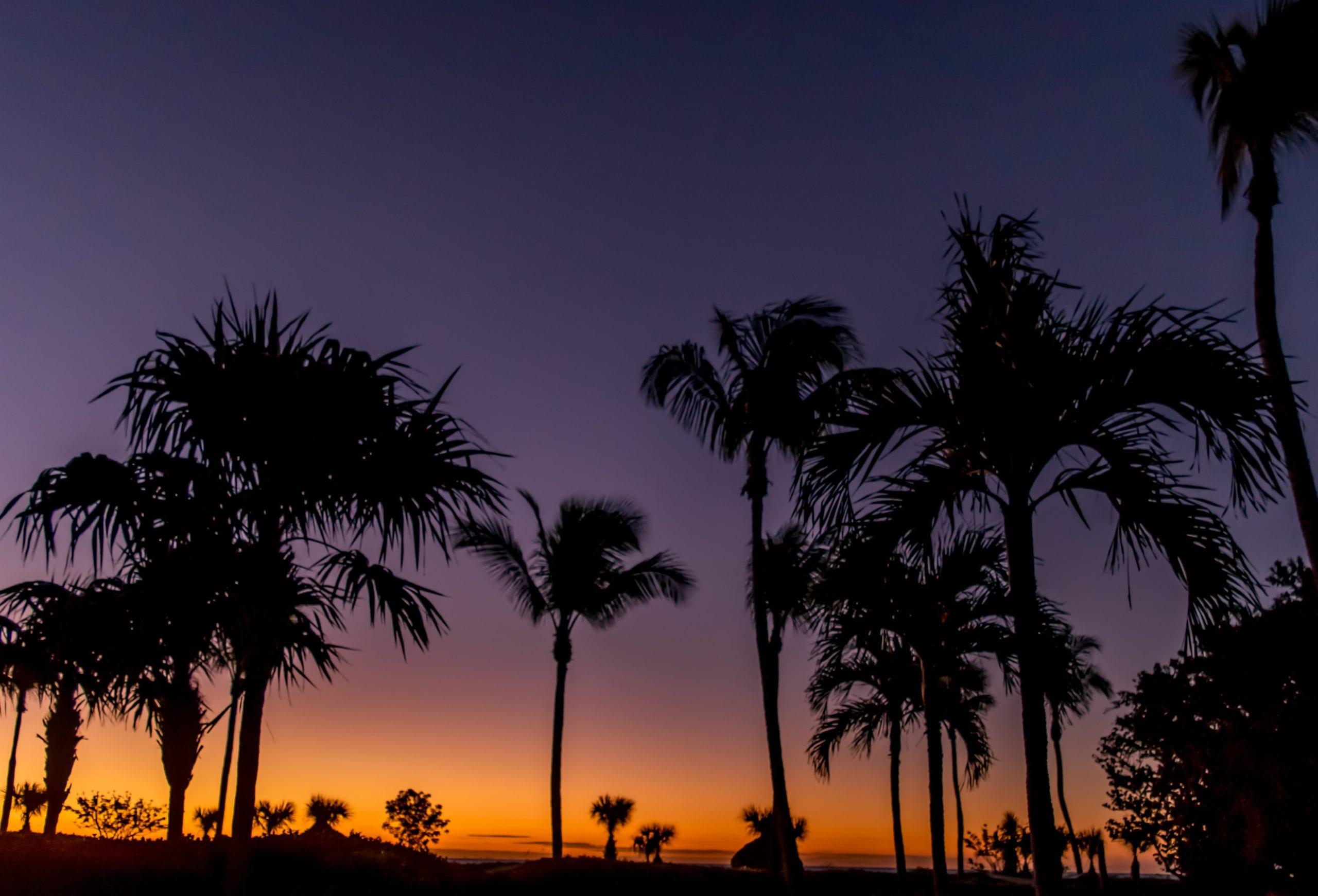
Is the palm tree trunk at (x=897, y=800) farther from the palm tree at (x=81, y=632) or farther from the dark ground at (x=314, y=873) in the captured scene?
the palm tree at (x=81, y=632)

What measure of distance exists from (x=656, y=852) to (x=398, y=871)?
907 inches

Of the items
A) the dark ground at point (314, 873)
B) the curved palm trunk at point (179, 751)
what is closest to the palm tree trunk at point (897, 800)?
the dark ground at point (314, 873)

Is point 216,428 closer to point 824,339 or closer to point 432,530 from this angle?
point 432,530

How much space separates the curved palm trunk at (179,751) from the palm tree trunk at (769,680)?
945cm

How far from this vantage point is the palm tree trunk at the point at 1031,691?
266 inches

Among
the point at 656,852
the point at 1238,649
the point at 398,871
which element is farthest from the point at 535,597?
the point at 656,852

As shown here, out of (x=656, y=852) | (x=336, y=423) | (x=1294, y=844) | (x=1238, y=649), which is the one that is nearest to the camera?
(x=336, y=423)

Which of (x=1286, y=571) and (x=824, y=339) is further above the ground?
(x=824, y=339)

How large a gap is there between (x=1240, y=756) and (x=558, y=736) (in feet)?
43.1

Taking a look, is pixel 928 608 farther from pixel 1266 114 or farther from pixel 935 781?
pixel 1266 114

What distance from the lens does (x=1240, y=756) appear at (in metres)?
16.5

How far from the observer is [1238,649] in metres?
18.1

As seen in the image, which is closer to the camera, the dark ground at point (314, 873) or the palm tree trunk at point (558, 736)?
the dark ground at point (314, 873)

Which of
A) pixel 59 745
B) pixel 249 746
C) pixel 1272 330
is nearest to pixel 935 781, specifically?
pixel 1272 330
